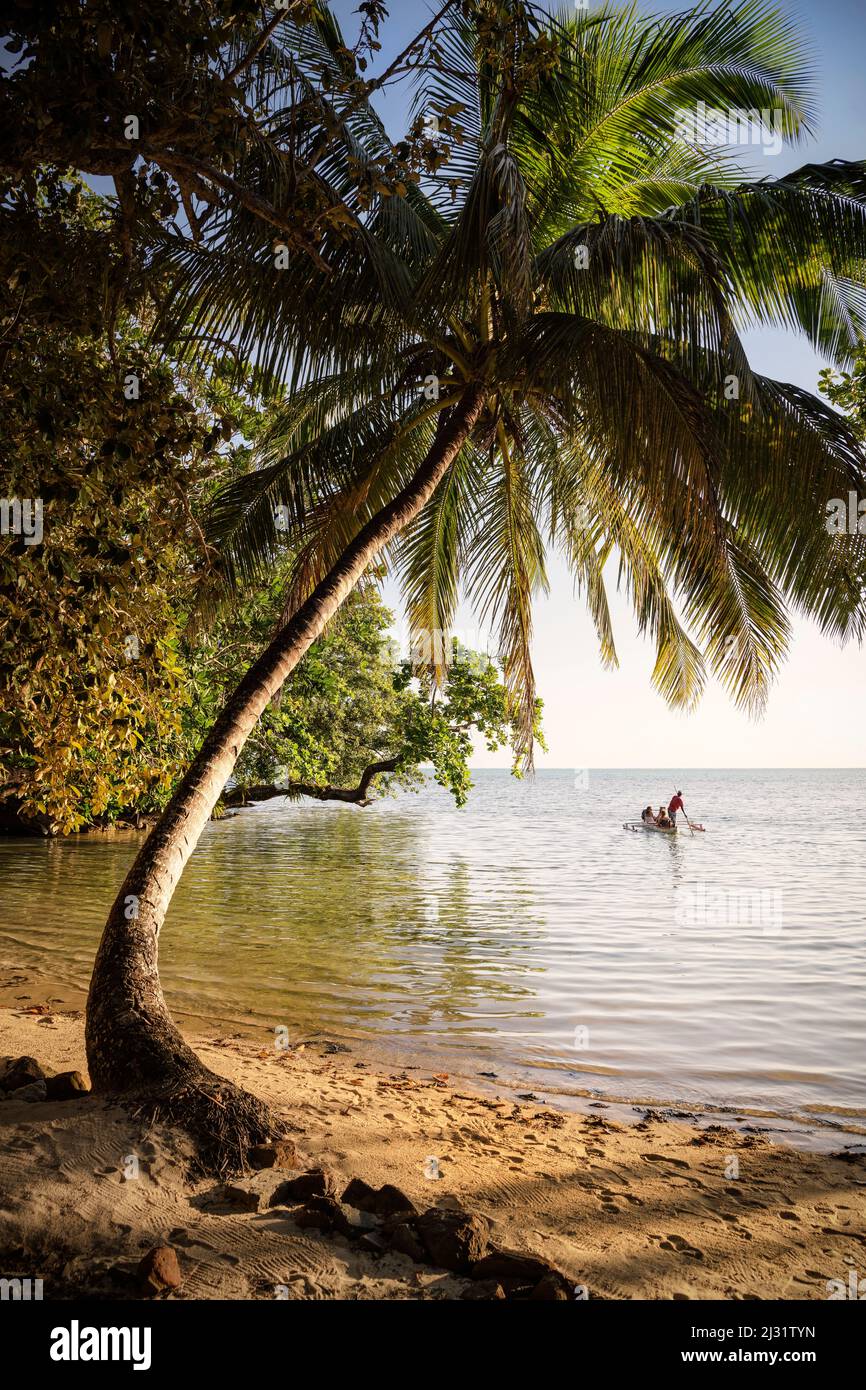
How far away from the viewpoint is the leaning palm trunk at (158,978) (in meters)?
4.22

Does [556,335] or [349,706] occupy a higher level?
[556,335]

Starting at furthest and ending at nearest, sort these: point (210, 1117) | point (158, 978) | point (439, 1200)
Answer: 1. point (158, 978)
2. point (210, 1117)
3. point (439, 1200)

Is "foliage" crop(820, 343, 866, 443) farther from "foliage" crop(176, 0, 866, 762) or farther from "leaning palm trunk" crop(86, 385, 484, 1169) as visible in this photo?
"leaning palm trunk" crop(86, 385, 484, 1169)

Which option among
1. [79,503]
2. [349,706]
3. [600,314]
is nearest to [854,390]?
[600,314]

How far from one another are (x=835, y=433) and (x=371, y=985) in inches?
292

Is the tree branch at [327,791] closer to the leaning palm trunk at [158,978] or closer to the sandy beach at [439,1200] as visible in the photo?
the leaning palm trunk at [158,978]

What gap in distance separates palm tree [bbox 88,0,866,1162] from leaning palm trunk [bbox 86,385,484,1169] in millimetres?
16

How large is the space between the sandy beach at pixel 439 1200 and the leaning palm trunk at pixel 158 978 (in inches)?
7.7

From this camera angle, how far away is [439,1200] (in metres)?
4.02

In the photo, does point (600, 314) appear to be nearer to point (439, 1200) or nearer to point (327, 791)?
point (439, 1200)

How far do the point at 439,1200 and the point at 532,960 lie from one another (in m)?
7.69

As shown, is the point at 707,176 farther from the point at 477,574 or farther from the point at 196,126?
the point at 196,126

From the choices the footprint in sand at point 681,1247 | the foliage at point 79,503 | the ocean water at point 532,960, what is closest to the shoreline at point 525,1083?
the ocean water at point 532,960
